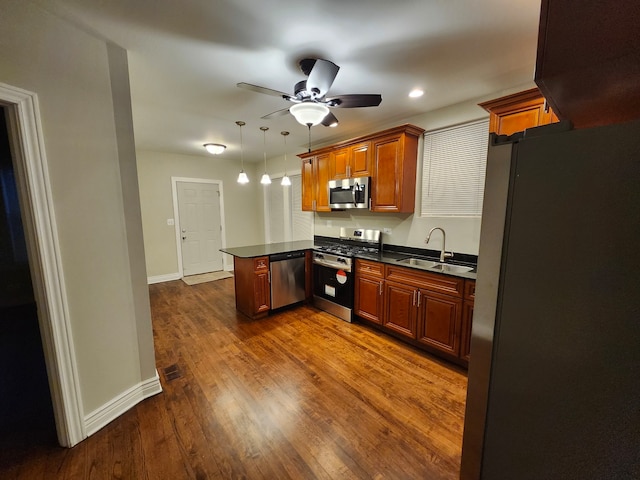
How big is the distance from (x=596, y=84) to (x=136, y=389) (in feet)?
9.62

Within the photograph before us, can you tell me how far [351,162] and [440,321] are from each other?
2219 mm

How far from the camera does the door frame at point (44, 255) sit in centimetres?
135

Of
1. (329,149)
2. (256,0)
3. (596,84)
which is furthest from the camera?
(329,149)

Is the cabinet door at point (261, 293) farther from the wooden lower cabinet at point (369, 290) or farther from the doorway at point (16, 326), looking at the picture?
the doorway at point (16, 326)

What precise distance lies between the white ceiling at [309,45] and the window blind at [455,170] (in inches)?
14.4

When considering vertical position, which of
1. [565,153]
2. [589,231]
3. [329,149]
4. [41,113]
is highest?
[329,149]

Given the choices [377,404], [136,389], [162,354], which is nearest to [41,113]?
[136,389]

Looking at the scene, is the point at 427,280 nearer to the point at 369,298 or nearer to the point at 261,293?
the point at 369,298

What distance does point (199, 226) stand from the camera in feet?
18.1

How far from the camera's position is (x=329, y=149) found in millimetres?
3736

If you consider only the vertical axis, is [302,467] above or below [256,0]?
below

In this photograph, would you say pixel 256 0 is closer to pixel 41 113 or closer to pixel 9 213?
pixel 41 113

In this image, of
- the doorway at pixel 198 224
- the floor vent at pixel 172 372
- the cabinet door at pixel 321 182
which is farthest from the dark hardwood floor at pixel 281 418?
the doorway at pixel 198 224

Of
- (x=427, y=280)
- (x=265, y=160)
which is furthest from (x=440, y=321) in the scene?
(x=265, y=160)
